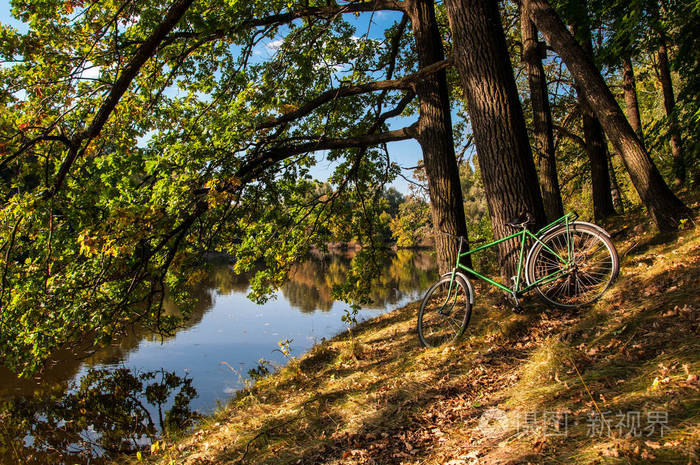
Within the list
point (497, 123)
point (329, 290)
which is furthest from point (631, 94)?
point (329, 290)

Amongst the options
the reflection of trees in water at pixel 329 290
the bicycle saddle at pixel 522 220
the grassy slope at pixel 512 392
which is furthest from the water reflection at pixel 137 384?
the bicycle saddle at pixel 522 220

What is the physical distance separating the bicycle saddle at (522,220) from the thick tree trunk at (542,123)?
4260mm

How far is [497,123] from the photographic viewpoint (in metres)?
4.35

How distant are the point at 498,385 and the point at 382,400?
38.5 inches

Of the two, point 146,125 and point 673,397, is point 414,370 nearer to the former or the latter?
point 673,397

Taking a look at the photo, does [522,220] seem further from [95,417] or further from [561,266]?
[95,417]

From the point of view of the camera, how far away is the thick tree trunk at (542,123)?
25.9ft

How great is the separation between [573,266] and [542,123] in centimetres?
525

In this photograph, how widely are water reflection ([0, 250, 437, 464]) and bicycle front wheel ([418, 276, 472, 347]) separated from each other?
2.57m

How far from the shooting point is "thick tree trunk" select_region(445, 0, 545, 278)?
4293mm

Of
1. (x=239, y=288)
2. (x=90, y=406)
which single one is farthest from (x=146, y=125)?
(x=239, y=288)

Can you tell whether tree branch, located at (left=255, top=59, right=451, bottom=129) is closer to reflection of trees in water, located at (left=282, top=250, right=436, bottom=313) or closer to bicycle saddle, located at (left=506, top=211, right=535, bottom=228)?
bicycle saddle, located at (left=506, top=211, right=535, bottom=228)

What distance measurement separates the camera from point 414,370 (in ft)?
12.9

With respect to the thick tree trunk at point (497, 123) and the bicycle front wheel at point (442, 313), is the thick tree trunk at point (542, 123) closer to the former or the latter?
the thick tree trunk at point (497, 123)
